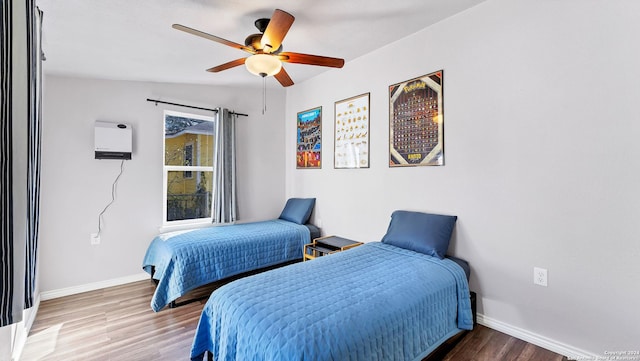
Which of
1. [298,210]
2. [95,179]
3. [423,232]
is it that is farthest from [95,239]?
[423,232]

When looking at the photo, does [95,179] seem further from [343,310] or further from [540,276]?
Result: [540,276]

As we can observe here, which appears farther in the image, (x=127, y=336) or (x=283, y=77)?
(x=283, y=77)

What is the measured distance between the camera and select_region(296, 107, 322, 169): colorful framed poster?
12.9 feet

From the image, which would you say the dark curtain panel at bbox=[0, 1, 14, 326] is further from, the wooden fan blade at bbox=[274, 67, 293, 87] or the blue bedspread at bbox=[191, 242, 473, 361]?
the wooden fan blade at bbox=[274, 67, 293, 87]

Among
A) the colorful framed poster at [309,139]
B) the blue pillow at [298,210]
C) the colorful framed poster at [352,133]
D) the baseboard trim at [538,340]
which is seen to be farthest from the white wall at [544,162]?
the blue pillow at [298,210]

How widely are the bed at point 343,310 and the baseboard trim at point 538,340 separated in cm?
43

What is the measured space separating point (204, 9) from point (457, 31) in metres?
2.10

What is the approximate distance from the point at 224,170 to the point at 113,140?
4.09 feet

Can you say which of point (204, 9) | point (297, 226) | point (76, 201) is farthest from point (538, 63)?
point (76, 201)

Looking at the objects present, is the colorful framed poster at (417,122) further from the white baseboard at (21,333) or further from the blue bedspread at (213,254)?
the white baseboard at (21,333)

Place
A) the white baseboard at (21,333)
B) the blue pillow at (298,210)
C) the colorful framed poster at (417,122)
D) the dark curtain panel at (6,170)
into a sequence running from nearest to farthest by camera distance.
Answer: the dark curtain panel at (6,170)
the white baseboard at (21,333)
the colorful framed poster at (417,122)
the blue pillow at (298,210)

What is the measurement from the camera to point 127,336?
7.24ft

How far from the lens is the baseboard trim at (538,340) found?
192 centimetres

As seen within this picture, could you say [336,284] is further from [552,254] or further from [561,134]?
[561,134]
